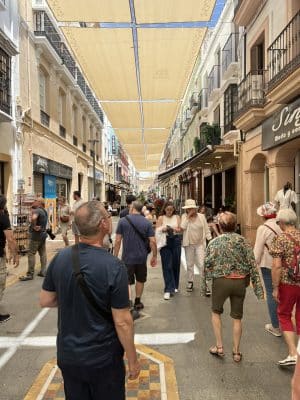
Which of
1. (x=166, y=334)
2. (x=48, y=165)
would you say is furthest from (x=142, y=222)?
(x=48, y=165)

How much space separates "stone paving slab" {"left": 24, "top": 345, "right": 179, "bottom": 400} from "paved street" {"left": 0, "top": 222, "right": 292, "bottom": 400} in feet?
0.24

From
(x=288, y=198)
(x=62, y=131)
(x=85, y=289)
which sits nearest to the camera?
(x=85, y=289)

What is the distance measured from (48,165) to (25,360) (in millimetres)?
13260

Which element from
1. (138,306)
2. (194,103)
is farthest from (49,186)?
(138,306)

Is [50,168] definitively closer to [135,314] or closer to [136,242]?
[136,242]

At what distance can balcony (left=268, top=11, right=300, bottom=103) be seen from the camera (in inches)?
302

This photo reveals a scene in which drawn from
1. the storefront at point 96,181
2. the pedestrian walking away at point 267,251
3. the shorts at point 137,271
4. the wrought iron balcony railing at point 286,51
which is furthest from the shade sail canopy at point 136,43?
the storefront at point 96,181

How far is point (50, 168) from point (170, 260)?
11695 millimetres

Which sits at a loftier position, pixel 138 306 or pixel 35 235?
pixel 35 235

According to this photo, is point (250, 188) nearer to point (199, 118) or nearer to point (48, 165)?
point (48, 165)

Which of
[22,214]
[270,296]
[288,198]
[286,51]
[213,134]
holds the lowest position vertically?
[270,296]

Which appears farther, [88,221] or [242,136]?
[242,136]

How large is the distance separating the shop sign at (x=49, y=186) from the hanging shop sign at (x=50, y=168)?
235mm

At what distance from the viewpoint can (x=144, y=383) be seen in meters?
3.56
